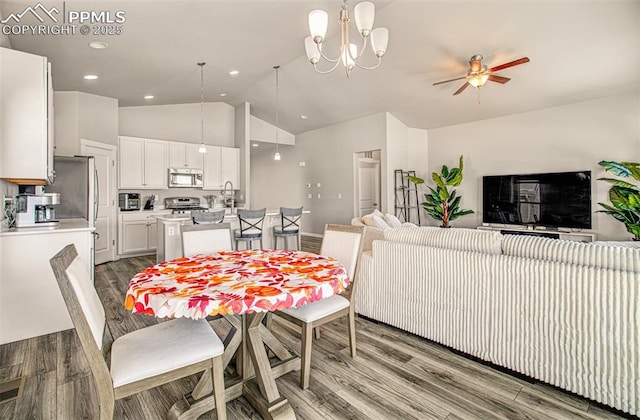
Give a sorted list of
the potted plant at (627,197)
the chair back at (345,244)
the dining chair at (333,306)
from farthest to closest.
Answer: the potted plant at (627,197)
the chair back at (345,244)
the dining chair at (333,306)

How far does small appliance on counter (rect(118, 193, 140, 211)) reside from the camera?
5879mm

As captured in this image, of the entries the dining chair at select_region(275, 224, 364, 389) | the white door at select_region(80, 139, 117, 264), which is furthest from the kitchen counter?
the white door at select_region(80, 139, 117, 264)

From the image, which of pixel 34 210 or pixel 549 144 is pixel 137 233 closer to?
pixel 34 210

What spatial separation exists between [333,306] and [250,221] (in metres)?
2.96

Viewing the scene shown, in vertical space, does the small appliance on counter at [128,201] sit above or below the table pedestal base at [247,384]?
above

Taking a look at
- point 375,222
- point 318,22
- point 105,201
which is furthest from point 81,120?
point 375,222

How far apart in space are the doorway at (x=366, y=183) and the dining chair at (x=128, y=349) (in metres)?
5.84

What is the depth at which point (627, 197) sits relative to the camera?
4.25 m

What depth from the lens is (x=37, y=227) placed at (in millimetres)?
2758

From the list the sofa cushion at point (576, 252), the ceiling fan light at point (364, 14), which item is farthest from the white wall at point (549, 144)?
the ceiling fan light at point (364, 14)

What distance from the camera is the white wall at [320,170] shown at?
22.7 ft

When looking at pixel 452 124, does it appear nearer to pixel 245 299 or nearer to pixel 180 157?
pixel 180 157

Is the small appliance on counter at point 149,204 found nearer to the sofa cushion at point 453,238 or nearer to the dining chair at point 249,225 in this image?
the dining chair at point 249,225

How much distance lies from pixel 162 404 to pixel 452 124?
696 centimetres
